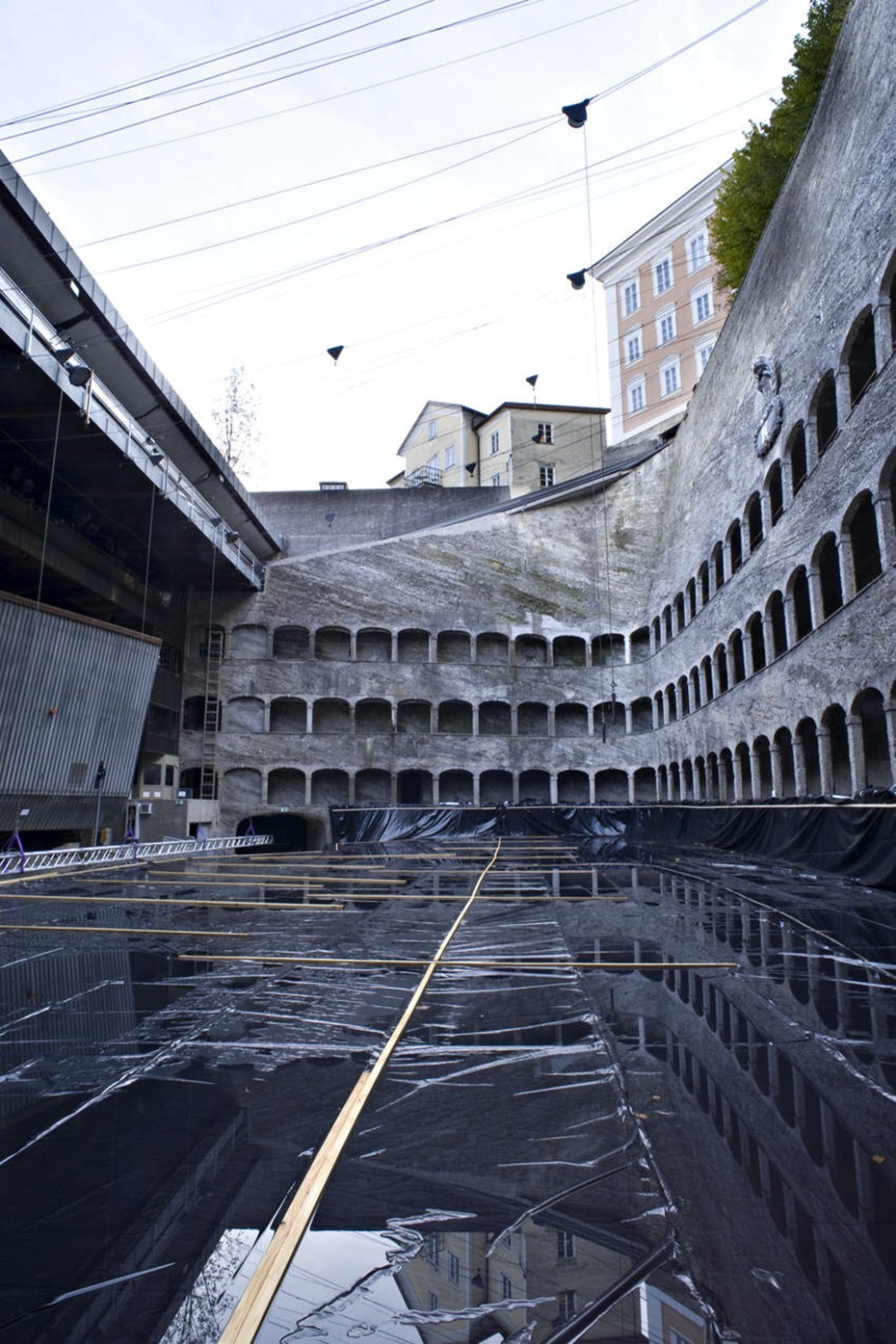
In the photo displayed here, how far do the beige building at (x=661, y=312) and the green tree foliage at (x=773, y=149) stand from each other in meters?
7.74

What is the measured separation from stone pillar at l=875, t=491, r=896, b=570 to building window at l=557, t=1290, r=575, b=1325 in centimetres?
1491

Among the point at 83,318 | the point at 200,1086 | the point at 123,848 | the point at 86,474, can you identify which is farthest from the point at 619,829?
the point at 200,1086

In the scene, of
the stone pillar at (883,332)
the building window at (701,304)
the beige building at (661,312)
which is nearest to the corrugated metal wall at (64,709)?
the stone pillar at (883,332)

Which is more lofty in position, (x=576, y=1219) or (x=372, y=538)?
(x=372, y=538)

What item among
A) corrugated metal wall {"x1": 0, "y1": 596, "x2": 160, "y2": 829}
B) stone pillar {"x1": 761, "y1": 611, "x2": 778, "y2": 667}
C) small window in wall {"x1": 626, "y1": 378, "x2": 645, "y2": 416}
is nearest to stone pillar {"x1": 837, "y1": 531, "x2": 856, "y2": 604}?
stone pillar {"x1": 761, "y1": 611, "x2": 778, "y2": 667}

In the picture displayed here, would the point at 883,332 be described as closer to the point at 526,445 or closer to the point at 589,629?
the point at 589,629

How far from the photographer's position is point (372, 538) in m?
41.0

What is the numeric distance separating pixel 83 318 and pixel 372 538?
73.2 feet

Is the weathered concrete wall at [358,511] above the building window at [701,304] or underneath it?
underneath

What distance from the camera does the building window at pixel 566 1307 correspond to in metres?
2.08

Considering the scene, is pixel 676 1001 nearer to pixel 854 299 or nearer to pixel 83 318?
pixel 854 299

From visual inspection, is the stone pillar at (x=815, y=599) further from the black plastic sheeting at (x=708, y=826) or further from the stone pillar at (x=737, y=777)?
the stone pillar at (x=737, y=777)

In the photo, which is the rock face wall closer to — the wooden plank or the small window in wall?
the small window in wall

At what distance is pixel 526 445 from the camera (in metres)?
45.1
